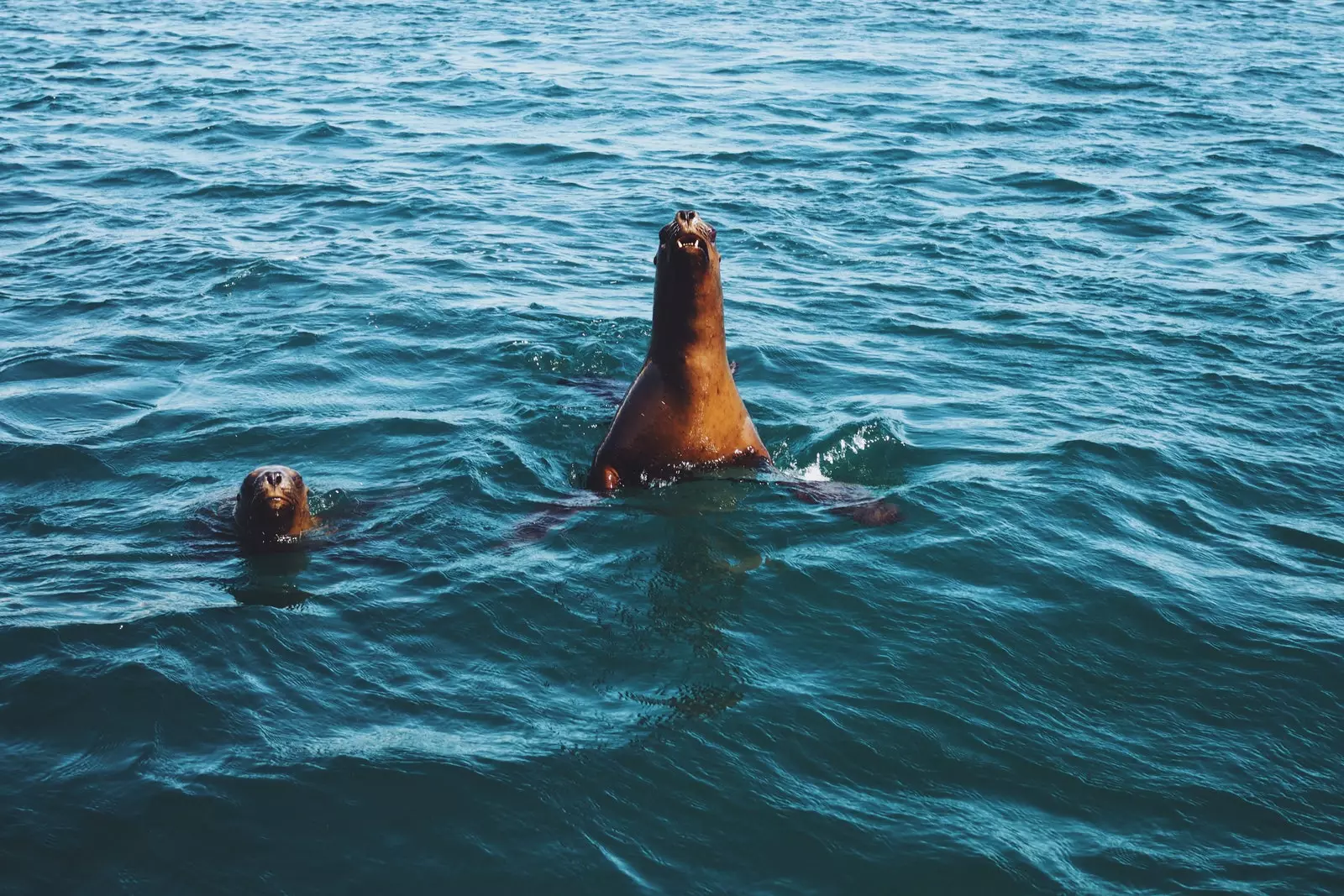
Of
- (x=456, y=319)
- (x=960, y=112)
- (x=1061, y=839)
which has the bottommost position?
(x=1061, y=839)

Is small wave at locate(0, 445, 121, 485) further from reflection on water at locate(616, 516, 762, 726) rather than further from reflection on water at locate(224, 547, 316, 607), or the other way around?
reflection on water at locate(616, 516, 762, 726)

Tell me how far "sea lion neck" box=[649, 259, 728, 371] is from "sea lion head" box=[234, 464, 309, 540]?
213cm

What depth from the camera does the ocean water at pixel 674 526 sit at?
487 cm

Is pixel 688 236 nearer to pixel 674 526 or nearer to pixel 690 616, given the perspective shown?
pixel 674 526

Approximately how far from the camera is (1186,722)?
559 cm

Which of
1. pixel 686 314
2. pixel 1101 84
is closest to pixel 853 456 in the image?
pixel 686 314

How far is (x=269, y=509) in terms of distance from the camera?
6855 mm

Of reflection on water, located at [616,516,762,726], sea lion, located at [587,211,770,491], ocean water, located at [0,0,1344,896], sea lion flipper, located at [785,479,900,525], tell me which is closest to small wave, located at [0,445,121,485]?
ocean water, located at [0,0,1344,896]

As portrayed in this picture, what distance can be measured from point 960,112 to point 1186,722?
14834 mm

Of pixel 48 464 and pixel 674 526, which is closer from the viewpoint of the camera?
pixel 674 526

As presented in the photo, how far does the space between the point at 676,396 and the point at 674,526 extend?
2.61 ft

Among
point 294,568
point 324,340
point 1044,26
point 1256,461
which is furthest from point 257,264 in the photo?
point 1044,26

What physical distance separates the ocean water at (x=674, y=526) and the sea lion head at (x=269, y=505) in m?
0.22

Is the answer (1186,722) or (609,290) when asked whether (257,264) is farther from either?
(1186,722)
